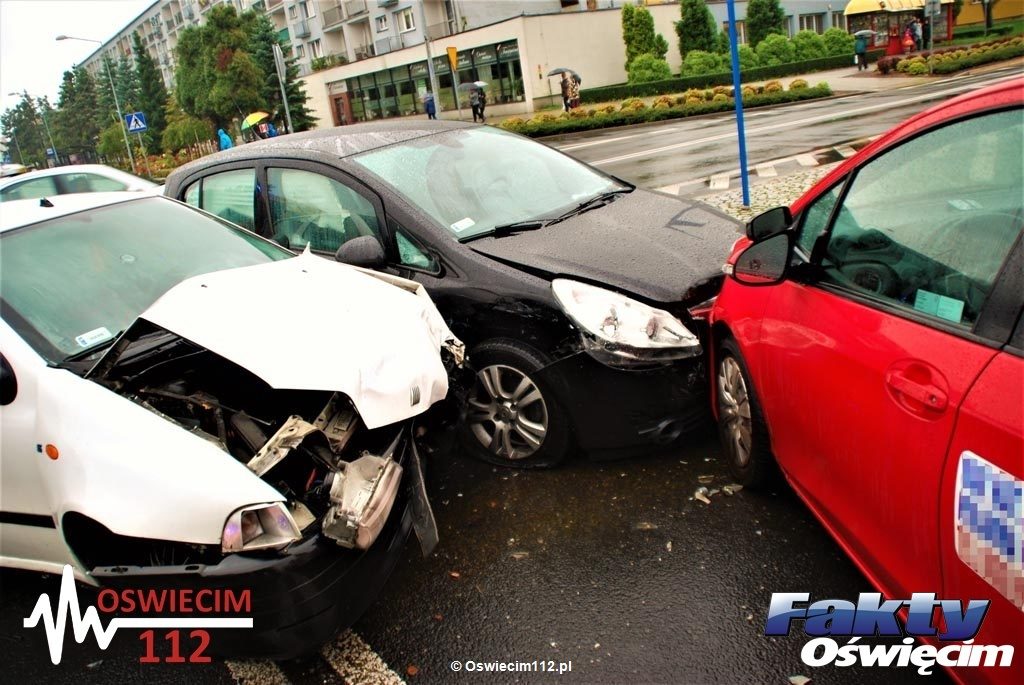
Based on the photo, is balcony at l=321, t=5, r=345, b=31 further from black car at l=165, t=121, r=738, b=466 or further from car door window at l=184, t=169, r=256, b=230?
black car at l=165, t=121, r=738, b=466

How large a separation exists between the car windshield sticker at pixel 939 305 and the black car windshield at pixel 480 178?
90.9 inches

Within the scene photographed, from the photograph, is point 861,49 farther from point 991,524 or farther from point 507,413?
point 991,524

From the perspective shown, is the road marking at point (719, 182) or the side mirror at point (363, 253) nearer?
the side mirror at point (363, 253)

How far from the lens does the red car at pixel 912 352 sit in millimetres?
1646

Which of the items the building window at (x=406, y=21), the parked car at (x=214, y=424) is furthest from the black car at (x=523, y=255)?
the building window at (x=406, y=21)

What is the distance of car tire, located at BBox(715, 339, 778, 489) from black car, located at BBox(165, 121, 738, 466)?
0.15 meters

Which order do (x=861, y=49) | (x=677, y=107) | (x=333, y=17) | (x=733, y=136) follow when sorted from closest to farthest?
(x=733, y=136) → (x=677, y=107) → (x=861, y=49) → (x=333, y=17)

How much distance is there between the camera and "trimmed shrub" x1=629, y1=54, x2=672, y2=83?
35.8 metres

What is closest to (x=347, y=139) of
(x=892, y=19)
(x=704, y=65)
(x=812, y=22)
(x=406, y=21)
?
(x=704, y=65)

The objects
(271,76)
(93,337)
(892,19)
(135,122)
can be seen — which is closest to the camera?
(93,337)

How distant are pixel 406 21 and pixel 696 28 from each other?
849 inches

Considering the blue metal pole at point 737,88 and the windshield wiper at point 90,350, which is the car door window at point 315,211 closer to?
the windshield wiper at point 90,350

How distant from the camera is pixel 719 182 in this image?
34.1 feet

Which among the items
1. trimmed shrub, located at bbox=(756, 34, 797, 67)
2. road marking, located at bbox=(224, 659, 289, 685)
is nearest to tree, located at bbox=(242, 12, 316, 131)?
trimmed shrub, located at bbox=(756, 34, 797, 67)
